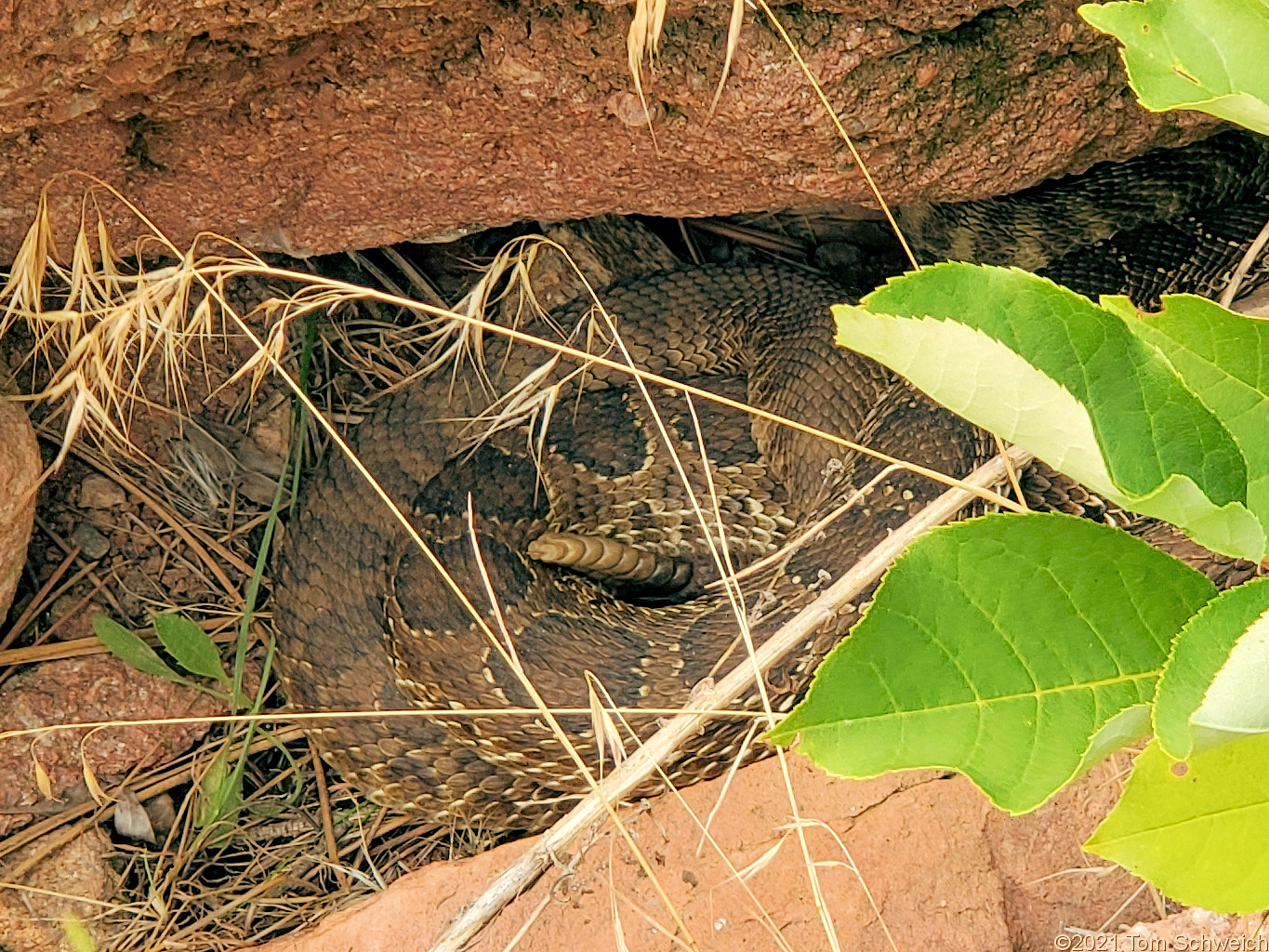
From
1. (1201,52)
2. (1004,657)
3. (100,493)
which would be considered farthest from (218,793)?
(1201,52)

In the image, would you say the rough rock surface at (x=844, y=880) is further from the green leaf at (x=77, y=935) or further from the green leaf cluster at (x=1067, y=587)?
the green leaf cluster at (x=1067, y=587)

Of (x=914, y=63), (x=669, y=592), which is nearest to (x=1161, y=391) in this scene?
(x=914, y=63)

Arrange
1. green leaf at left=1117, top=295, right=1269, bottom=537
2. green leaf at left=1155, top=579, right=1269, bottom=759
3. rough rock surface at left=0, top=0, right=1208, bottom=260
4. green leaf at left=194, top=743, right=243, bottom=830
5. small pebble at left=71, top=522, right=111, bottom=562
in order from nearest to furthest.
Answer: green leaf at left=1155, top=579, right=1269, bottom=759, green leaf at left=1117, top=295, right=1269, bottom=537, rough rock surface at left=0, top=0, right=1208, bottom=260, green leaf at left=194, top=743, right=243, bottom=830, small pebble at left=71, top=522, right=111, bottom=562

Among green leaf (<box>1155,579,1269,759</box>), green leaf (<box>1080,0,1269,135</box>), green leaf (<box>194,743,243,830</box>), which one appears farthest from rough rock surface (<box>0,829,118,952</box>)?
green leaf (<box>1080,0,1269,135</box>)

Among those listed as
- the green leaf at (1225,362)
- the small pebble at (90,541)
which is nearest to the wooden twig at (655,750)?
the green leaf at (1225,362)

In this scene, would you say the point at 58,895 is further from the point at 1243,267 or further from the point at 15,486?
the point at 1243,267

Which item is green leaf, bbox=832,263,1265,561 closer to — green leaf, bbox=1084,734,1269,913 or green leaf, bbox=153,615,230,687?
green leaf, bbox=1084,734,1269,913
